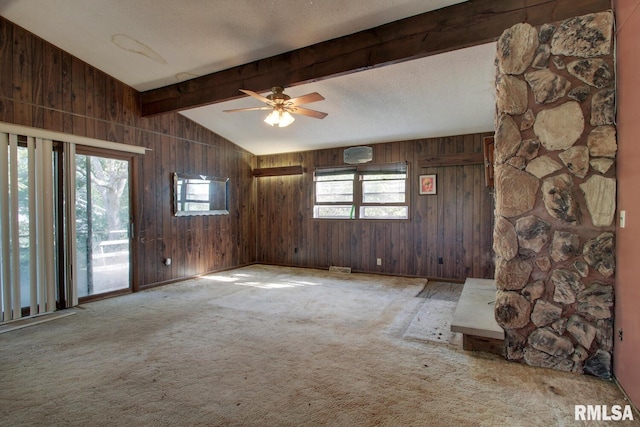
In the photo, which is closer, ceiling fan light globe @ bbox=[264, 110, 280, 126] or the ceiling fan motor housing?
the ceiling fan motor housing

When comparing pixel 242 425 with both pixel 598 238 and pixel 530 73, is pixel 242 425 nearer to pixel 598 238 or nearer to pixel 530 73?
pixel 598 238

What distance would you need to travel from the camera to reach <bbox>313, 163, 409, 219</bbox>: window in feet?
18.6

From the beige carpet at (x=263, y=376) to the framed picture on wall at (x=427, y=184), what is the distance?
8.12 feet

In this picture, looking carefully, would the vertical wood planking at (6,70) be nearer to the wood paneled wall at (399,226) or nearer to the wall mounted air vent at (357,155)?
the wood paneled wall at (399,226)

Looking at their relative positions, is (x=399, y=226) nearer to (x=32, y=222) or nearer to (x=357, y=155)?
(x=357, y=155)

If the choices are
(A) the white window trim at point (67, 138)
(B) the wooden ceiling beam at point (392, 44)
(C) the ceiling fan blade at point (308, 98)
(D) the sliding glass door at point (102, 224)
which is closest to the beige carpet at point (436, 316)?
(C) the ceiling fan blade at point (308, 98)

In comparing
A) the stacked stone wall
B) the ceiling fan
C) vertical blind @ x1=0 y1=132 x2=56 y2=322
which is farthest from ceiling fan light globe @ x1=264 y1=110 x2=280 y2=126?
vertical blind @ x1=0 y1=132 x2=56 y2=322

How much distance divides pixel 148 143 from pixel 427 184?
182 inches

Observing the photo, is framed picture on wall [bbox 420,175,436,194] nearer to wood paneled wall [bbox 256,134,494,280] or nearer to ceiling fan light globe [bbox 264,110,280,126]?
wood paneled wall [bbox 256,134,494,280]

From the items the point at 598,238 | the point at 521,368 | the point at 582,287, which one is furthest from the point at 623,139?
the point at 521,368

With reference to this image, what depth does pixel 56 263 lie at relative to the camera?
3.81 meters

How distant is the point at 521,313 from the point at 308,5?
3093mm

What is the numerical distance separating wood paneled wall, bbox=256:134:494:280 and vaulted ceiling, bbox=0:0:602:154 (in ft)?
2.40

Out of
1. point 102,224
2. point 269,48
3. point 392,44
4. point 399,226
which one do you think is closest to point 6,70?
point 102,224
